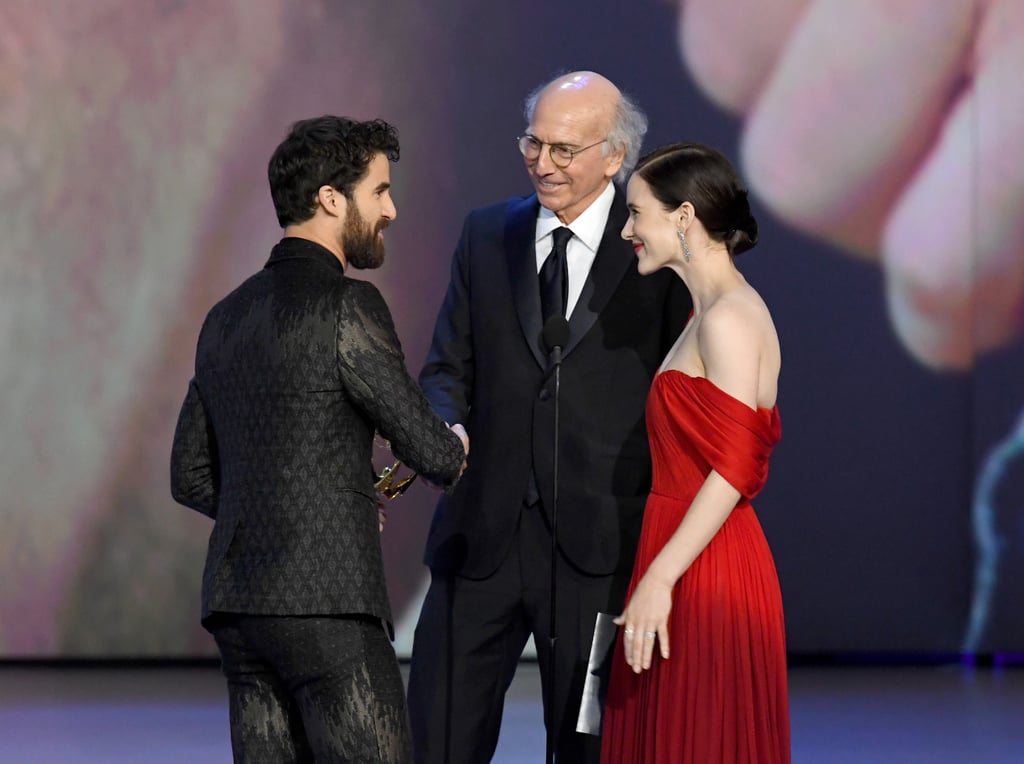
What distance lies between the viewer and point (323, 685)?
220 centimetres

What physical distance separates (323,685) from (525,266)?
3.85 ft

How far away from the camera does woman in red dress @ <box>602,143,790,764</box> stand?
96.1 inches

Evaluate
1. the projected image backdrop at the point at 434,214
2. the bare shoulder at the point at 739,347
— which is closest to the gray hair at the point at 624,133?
the bare shoulder at the point at 739,347

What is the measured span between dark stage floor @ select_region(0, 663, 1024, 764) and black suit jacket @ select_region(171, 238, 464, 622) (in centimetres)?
231

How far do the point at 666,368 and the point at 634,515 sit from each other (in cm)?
46

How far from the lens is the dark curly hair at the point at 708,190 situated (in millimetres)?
2572

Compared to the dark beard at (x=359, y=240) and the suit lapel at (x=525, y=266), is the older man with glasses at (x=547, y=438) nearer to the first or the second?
the suit lapel at (x=525, y=266)

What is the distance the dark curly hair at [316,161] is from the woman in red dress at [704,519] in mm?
573

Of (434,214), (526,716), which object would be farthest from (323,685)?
(434,214)

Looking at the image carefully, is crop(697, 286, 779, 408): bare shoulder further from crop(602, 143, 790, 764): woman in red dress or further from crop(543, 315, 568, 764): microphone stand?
crop(543, 315, 568, 764): microphone stand

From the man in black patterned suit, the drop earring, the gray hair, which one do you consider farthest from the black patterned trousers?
the gray hair

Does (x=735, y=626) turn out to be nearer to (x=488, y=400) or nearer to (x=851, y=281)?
(x=488, y=400)

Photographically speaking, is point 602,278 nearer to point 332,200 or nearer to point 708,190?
point 708,190

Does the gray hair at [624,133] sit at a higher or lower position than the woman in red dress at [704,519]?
higher
